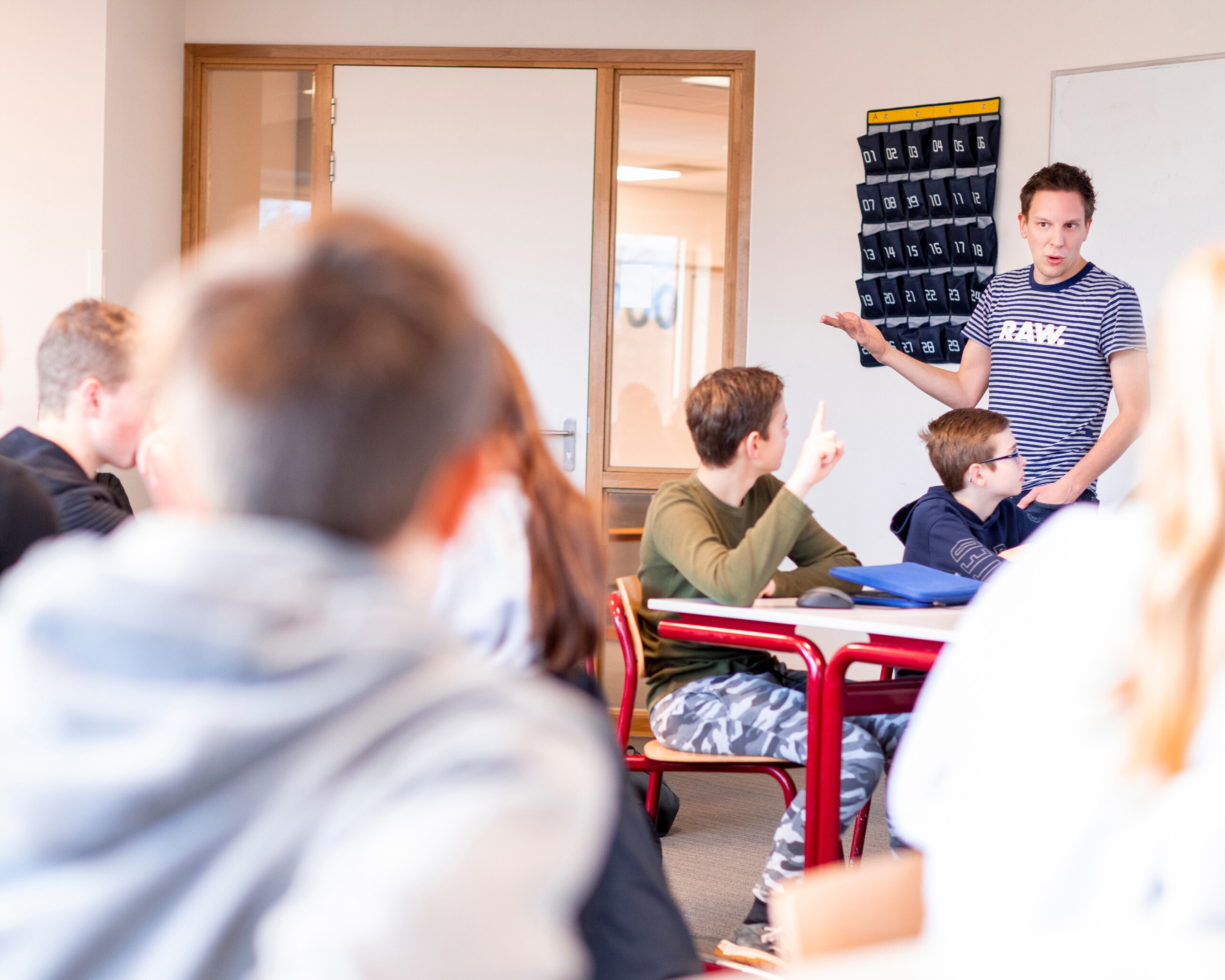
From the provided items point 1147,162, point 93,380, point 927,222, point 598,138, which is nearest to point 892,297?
point 927,222

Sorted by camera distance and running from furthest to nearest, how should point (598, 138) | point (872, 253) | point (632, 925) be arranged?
1. point (598, 138)
2. point (872, 253)
3. point (632, 925)

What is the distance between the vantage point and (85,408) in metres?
2.18

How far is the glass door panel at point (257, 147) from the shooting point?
197 inches

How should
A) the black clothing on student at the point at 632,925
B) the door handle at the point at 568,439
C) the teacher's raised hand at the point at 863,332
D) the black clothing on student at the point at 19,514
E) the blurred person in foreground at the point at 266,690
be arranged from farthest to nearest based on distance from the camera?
the door handle at the point at 568,439 < the teacher's raised hand at the point at 863,332 < the black clothing on student at the point at 19,514 < the black clothing on student at the point at 632,925 < the blurred person in foreground at the point at 266,690

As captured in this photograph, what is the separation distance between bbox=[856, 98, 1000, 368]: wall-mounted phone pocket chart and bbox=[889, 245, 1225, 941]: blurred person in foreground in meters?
3.53

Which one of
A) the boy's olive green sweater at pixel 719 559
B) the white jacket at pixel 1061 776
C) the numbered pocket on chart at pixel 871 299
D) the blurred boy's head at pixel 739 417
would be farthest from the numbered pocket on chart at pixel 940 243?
the white jacket at pixel 1061 776

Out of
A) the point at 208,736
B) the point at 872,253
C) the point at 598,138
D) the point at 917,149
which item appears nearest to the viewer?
the point at 208,736

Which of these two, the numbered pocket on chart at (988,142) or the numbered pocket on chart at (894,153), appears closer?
the numbered pocket on chart at (988,142)

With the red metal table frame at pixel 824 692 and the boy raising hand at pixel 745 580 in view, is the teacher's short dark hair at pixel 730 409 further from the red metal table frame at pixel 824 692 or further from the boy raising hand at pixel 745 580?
the red metal table frame at pixel 824 692

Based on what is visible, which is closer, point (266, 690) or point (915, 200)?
point (266, 690)

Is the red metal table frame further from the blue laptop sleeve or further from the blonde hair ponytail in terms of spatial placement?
the blonde hair ponytail

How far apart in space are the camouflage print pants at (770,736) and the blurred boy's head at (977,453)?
A: 2.13 feet

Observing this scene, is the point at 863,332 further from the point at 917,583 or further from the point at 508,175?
the point at 508,175

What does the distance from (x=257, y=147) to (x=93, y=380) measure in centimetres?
316
